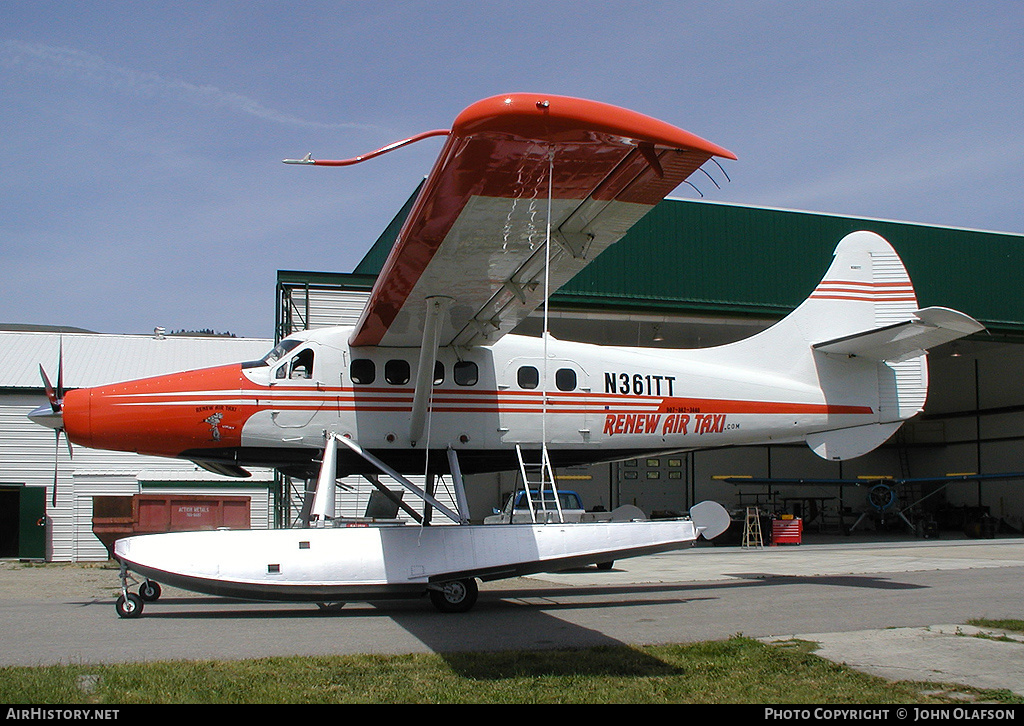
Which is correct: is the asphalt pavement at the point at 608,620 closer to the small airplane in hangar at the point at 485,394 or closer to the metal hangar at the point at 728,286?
the small airplane in hangar at the point at 485,394

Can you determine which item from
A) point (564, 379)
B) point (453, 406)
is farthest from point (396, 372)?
point (564, 379)

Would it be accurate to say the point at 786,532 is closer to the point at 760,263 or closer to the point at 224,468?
the point at 760,263

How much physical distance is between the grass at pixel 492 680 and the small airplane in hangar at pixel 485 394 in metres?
2.32

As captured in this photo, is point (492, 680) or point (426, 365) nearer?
point (492, 680)

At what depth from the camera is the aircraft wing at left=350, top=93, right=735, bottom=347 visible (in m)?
5.56

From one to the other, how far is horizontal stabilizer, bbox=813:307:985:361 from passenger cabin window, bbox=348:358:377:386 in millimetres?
6758

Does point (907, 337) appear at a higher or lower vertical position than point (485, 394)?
higher

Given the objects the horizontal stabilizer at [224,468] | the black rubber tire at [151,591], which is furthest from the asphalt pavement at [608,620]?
the horizontal stabilizer at [224,468]

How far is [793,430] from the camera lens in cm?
1231

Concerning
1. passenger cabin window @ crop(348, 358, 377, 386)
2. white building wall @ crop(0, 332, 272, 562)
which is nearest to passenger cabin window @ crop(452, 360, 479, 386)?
passenger cabin window @ crop(348, 358, 377, 386)

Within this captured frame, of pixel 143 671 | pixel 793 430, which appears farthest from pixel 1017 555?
pixel 143 671

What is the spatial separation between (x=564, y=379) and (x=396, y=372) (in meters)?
2.31

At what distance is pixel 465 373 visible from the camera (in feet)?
36.1

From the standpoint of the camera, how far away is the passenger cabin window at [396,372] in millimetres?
10828
